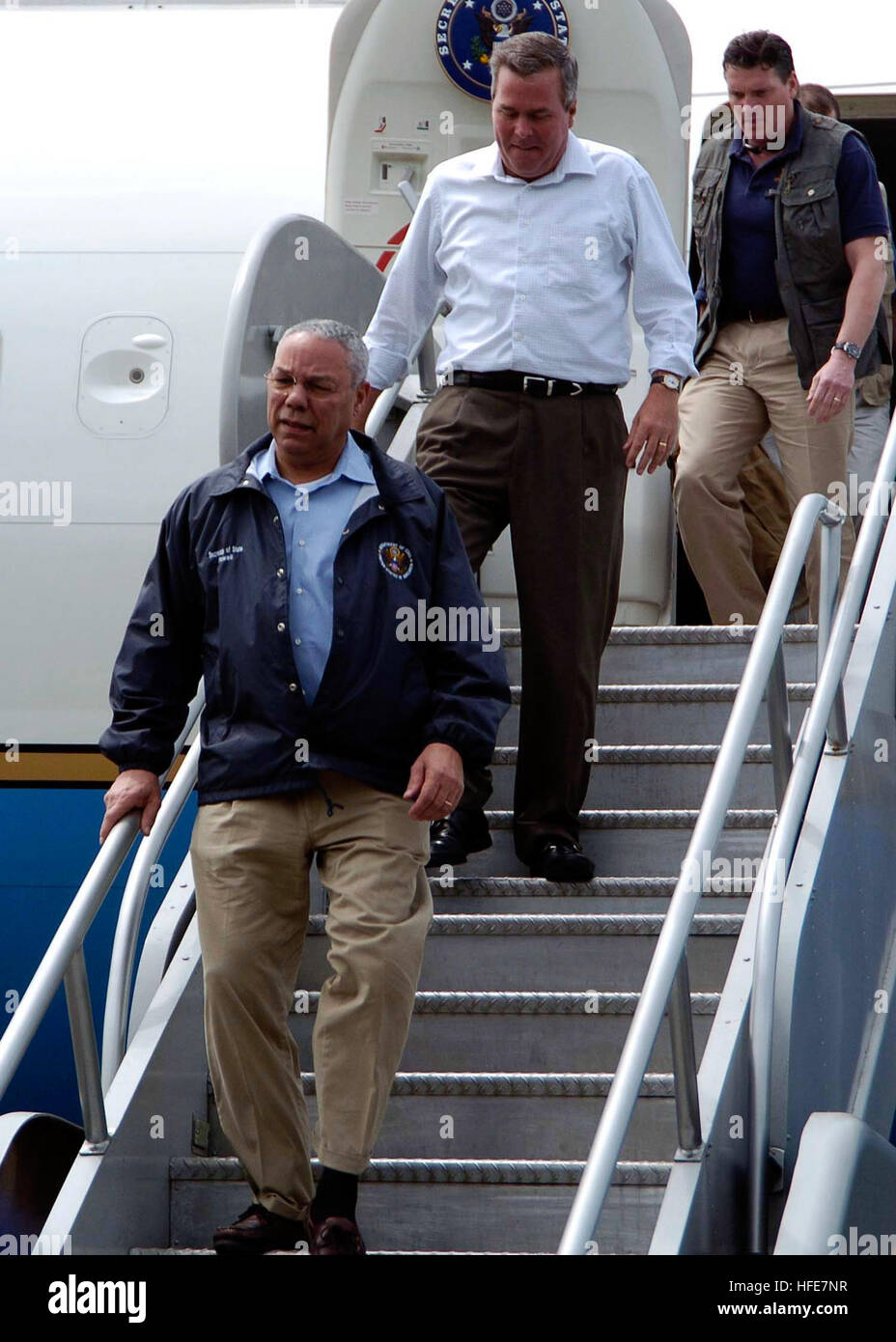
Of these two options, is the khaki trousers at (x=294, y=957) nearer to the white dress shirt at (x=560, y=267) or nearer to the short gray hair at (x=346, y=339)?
the short gray hair at (x=346, y=339)

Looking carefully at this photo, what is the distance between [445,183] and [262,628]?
1.65 meters

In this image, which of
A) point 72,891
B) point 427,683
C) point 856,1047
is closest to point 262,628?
point 427,683

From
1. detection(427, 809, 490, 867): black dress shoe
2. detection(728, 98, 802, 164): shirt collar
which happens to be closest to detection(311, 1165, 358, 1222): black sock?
detection(427, 809, 490, 867): black dress shoe

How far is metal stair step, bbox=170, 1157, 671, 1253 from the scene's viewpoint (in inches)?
138

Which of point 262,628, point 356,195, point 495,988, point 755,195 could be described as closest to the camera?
point 262,628

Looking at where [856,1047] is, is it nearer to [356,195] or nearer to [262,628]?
[262,628]

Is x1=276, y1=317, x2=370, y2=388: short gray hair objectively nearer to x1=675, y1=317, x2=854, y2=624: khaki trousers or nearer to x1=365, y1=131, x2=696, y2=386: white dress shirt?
x1=365, y1=131, x2=696, y2=386: white dress shirt

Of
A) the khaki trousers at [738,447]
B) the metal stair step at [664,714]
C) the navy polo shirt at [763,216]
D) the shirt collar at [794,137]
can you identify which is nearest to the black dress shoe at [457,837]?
the metal stair step at [664,714]

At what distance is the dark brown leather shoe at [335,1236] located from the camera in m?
3.07

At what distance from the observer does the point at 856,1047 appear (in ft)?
12.4

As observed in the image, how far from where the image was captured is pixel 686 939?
9.48 feet

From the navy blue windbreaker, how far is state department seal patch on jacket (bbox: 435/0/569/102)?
2896 mm

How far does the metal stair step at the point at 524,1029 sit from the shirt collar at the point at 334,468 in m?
1.15

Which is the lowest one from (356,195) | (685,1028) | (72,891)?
(72,891)
